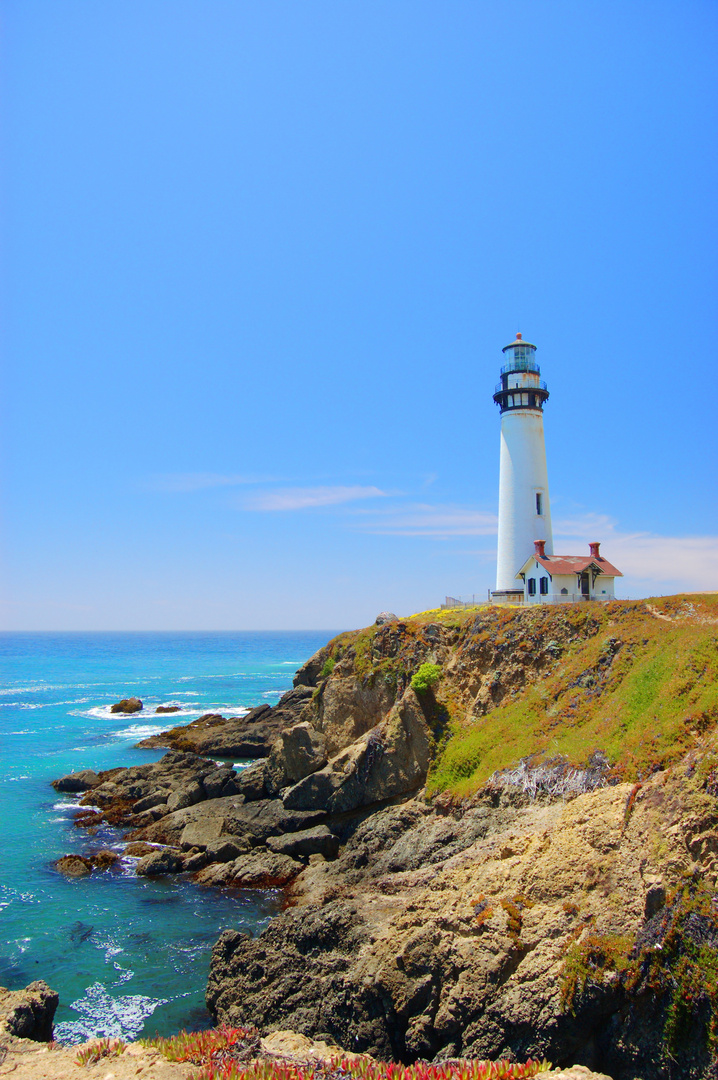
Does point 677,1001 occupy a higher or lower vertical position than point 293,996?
higher

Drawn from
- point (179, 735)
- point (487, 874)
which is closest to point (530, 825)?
point (487, 874)

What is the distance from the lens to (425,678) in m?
28.4

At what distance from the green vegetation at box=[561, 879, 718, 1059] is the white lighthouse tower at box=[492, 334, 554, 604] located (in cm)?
2845

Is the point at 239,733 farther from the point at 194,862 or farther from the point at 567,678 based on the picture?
the point at 567,678

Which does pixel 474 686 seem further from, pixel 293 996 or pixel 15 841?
pixel 15 841

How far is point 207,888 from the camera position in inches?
943

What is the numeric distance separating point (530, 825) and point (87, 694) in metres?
77.8

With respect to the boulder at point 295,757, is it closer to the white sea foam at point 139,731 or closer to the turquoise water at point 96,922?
the turquoise water at point 96,922

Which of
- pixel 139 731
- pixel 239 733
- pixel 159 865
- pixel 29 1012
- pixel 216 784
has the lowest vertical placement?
pixel 139 731

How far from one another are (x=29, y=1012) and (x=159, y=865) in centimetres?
1212

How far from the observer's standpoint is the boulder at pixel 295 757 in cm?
2977

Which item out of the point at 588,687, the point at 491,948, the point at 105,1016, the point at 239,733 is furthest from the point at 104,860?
the point at 239,733

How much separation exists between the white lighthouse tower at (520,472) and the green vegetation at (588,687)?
11.0 metres

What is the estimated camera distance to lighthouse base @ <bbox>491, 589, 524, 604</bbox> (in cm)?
4000
